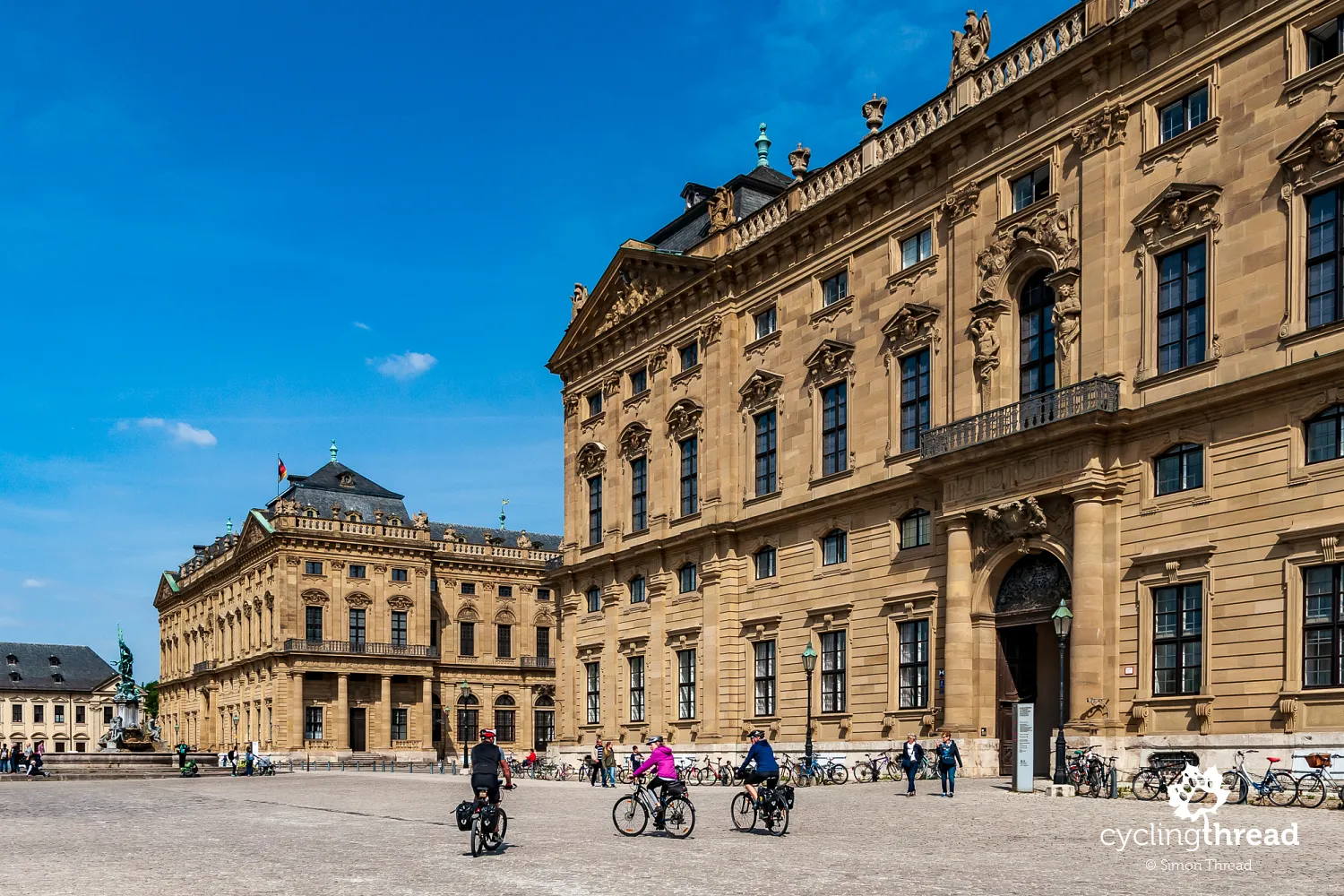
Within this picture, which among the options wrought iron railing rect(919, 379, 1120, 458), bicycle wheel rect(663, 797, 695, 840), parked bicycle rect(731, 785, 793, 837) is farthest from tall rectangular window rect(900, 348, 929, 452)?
bicycle wheel rect(663, 797, 695, 840)

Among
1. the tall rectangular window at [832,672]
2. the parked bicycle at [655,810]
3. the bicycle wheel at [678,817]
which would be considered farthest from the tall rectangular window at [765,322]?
the bicycle wheel at [678,817]

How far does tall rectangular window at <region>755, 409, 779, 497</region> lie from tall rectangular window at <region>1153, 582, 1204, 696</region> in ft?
59.0

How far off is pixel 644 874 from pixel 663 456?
38.6 meters

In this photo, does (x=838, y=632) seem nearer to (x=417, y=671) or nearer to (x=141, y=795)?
(x=141, y=795)

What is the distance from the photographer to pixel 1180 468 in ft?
111

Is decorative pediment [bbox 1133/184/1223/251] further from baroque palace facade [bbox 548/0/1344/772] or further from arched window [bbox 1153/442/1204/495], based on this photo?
arched window [bbox 1153/442/1204/495]

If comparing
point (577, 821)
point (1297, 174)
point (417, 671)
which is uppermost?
point (1297, 174)

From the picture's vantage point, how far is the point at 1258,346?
31.9 m

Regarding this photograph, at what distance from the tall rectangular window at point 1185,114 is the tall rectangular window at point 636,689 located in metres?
30.6

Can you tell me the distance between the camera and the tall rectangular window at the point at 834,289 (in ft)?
154

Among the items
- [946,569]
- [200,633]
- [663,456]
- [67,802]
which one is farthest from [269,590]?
[946,569]

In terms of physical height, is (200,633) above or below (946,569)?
below

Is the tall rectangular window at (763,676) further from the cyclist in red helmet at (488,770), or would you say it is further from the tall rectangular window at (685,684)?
the cyclist in red helmet at (488,770)

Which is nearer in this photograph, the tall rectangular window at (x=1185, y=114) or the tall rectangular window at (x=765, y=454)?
the tall rectangular window at (x=1185, y=114)
